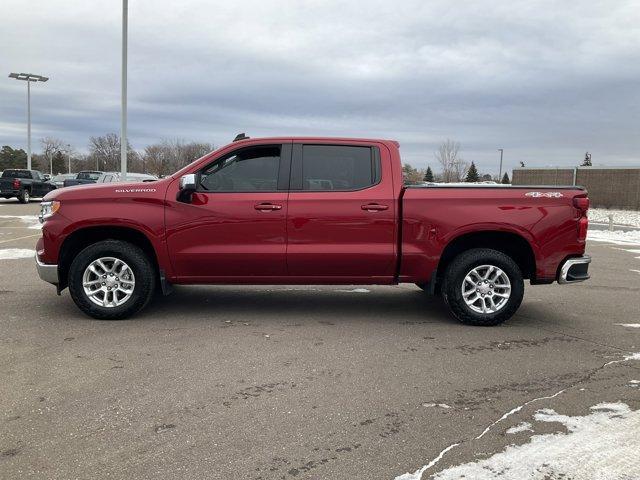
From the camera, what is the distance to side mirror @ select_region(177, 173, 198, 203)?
18.4ft

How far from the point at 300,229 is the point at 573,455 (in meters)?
3.43

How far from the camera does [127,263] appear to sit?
589 centimetres

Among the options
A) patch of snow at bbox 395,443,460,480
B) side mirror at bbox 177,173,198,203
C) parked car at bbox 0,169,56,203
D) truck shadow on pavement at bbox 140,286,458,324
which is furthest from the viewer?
parked car at bbox 0,169,56,203

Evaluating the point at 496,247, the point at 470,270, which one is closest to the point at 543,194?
the point at 496,247

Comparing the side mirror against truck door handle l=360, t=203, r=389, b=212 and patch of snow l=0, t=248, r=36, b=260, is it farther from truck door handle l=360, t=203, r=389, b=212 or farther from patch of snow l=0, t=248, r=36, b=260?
patch of snow l=0, t=248, r=36, b=260

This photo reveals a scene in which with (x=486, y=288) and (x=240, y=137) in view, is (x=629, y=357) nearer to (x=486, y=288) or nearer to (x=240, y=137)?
(x=486, y=288)

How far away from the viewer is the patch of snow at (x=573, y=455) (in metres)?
2.97

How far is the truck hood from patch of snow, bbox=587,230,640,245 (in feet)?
44.8

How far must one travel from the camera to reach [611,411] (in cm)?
380

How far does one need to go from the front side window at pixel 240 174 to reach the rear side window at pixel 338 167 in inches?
14.1

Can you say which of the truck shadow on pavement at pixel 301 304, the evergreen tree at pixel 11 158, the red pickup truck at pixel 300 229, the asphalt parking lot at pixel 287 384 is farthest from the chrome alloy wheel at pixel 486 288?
the evergreen tree at pixel 11 158

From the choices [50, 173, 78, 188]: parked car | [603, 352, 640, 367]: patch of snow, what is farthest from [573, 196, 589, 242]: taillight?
[50, 173, 78, 188]: parked car

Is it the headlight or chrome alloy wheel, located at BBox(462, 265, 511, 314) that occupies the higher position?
the headlight

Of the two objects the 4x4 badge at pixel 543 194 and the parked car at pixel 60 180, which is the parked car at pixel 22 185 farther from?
the 4x4 badge at pixel 543 194
